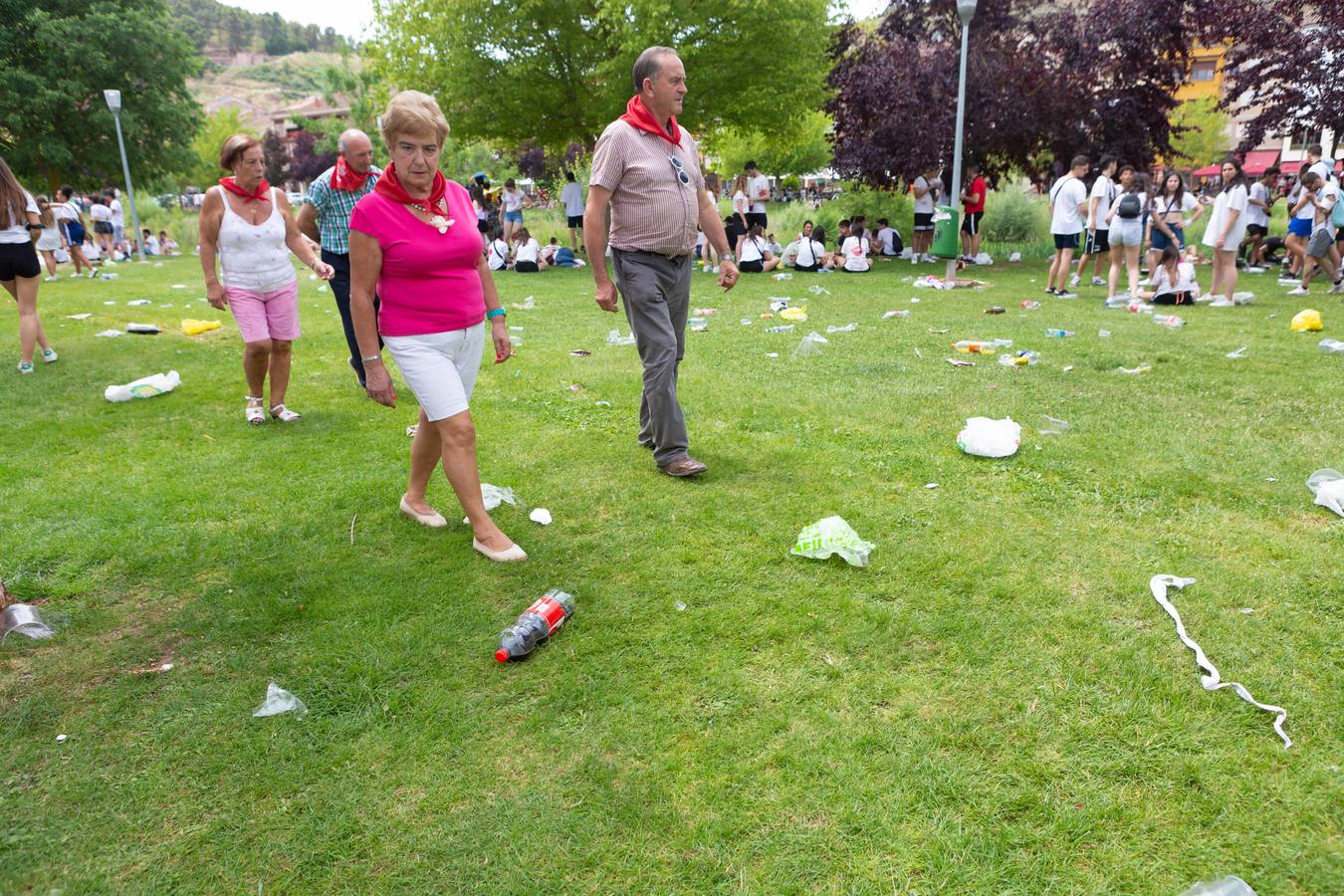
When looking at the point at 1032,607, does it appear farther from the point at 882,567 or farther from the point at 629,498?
the point at 629,498

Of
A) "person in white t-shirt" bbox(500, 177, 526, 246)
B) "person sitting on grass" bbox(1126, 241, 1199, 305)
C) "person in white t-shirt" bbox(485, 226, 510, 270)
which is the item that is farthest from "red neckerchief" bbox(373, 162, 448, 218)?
"person in white t-shirt" bbox(500, 177, 526, 246)

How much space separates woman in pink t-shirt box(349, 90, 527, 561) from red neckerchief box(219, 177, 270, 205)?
2557 millimetres

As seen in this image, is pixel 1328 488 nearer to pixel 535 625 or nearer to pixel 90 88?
pixel 535 625

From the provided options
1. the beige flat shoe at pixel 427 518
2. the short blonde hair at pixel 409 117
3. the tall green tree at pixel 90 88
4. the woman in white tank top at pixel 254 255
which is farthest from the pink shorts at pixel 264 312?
the tall green tree at pixel 90 88

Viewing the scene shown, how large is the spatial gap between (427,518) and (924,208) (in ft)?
50.6

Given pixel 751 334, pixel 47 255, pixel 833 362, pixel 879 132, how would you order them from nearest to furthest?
1. pixel 833 362
2. pixel 751 334
3. pixel 47 255
4. pixel 879 132

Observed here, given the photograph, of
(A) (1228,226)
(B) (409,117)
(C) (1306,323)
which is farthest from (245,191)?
(A) (1228,226)

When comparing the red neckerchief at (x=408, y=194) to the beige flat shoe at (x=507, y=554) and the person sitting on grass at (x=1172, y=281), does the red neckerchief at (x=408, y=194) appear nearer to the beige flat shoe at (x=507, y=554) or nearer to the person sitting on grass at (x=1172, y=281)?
the beige flat shoe at (x=507, y=554)

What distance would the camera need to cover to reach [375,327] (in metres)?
3.59

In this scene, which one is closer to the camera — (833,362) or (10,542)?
(10,542)

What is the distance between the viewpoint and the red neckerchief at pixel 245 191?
211 inches

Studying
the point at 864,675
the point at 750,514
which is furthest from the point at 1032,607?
the point at 750,514

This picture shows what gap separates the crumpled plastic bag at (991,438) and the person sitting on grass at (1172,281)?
7.14 metres

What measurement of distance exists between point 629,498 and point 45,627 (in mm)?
2511
